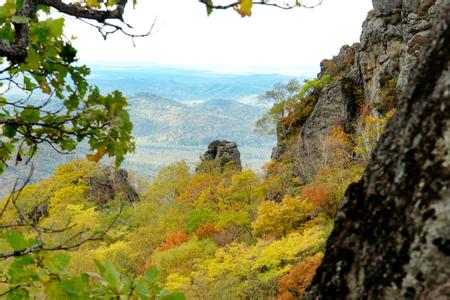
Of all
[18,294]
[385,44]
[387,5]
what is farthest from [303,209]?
[387,5]

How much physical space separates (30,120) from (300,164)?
3592cm

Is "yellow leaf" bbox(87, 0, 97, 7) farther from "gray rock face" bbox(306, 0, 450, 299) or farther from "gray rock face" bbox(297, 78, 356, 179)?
"gray rock face" bbox(297, 78, 356, 179)

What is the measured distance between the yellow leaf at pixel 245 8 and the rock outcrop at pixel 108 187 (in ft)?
161

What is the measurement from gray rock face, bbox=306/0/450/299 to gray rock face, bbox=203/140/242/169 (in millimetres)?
51277

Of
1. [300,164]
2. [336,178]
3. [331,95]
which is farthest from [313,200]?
[331,95]

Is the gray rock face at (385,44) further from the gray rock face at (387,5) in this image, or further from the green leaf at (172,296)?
the green leaf at (172,296)

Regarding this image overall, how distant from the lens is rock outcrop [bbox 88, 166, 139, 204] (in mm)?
50966

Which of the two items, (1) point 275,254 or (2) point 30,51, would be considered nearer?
(2) point 30,51

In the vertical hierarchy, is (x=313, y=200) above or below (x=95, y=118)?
below

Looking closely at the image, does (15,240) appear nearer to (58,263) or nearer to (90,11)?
(58,263)

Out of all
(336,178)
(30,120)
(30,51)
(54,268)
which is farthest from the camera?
(336,178)

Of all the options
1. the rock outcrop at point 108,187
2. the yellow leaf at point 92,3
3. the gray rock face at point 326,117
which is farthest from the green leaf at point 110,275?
the rock outcrop at point 108,187

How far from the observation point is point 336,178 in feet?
87.3

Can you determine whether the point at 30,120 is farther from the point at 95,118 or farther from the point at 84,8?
the point at 84,8
